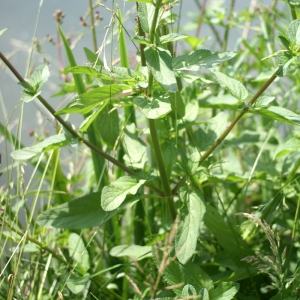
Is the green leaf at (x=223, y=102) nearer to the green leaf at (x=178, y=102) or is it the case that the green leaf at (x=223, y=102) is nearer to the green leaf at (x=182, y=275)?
the green leaf at (x=178, y=102)

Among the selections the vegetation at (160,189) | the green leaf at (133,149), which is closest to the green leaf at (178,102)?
the vegetation at (160,189)

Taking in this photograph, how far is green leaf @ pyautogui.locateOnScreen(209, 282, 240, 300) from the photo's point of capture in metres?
0.84

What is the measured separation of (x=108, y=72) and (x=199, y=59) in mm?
168

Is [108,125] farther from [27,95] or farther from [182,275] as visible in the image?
[182,275]

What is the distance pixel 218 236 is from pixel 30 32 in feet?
4.26

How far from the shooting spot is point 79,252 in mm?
1125

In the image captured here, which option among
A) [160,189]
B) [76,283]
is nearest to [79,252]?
[76,283]

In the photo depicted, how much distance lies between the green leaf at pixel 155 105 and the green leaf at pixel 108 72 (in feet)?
0.15

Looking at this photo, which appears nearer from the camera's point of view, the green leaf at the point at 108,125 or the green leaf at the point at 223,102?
the green leaf at the point at 108,125

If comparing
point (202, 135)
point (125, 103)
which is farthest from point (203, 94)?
point (125, 103)

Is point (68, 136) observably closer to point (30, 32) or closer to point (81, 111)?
point (81, 111)

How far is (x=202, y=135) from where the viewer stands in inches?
42.9

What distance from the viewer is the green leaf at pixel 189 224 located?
2.81 ft

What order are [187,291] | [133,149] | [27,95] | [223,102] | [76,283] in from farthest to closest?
[223,102] → [133,149] → [76,283] → [27,95] → [187,291]
